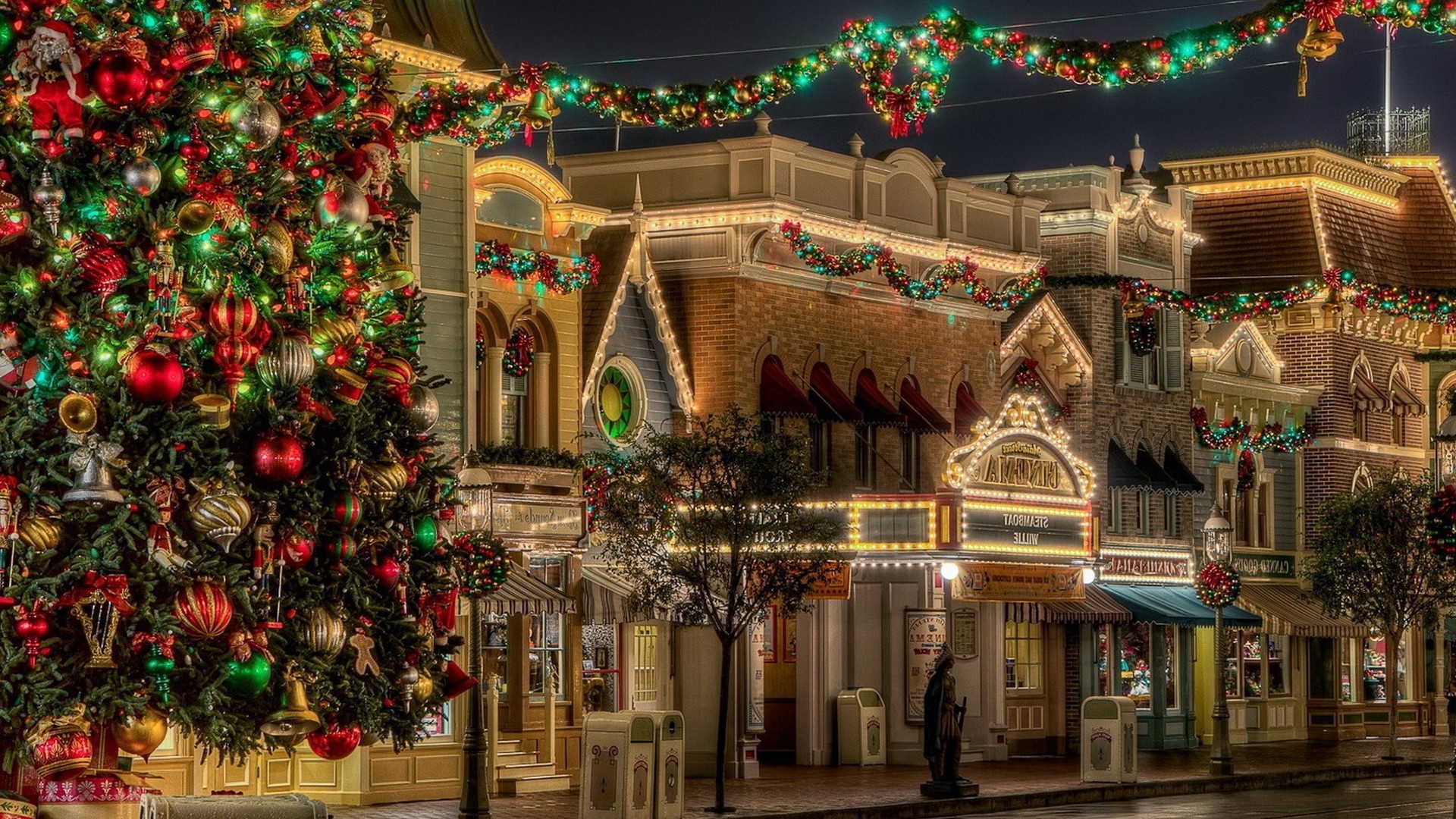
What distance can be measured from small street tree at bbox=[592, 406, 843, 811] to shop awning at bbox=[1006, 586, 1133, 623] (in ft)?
33.2

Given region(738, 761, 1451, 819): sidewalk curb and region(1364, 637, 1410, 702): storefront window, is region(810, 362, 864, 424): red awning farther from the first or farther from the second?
region(1364, 637, 1410, 702): storefront window

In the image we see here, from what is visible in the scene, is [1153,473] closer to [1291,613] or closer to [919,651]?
[1291,613]

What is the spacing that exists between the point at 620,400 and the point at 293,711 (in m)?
23.1

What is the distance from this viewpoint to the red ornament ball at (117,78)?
9133mm

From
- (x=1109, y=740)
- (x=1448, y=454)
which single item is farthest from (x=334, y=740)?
(x=1109, y=740)

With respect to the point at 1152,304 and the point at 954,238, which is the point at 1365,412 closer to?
the point at 1152,304

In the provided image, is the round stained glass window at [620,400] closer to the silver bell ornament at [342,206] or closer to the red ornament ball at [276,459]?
the silver bell ornament at [342,206]

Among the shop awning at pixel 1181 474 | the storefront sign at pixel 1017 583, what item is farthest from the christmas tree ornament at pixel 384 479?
the shop awning at pixel 1181 474

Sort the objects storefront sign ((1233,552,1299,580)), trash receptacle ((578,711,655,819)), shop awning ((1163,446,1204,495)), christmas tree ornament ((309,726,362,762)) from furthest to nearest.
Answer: storefront sign ((1233,552,1299,580))
shop awning ((1163,446,1204,495))
trash receptacle ((578,711,655,819))
christmas tree ornament ((309,726,362,762))

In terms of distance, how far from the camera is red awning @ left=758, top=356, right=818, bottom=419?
111 ft

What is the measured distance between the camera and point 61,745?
9.16m

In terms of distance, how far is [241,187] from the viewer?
9625 mm

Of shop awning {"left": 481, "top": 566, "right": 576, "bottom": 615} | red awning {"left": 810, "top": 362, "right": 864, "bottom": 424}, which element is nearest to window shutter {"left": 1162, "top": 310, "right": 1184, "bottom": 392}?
red awning {"left": 810, "top": 362, "right": 864, "bottom": 424}

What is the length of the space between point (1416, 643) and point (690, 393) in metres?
22.2
